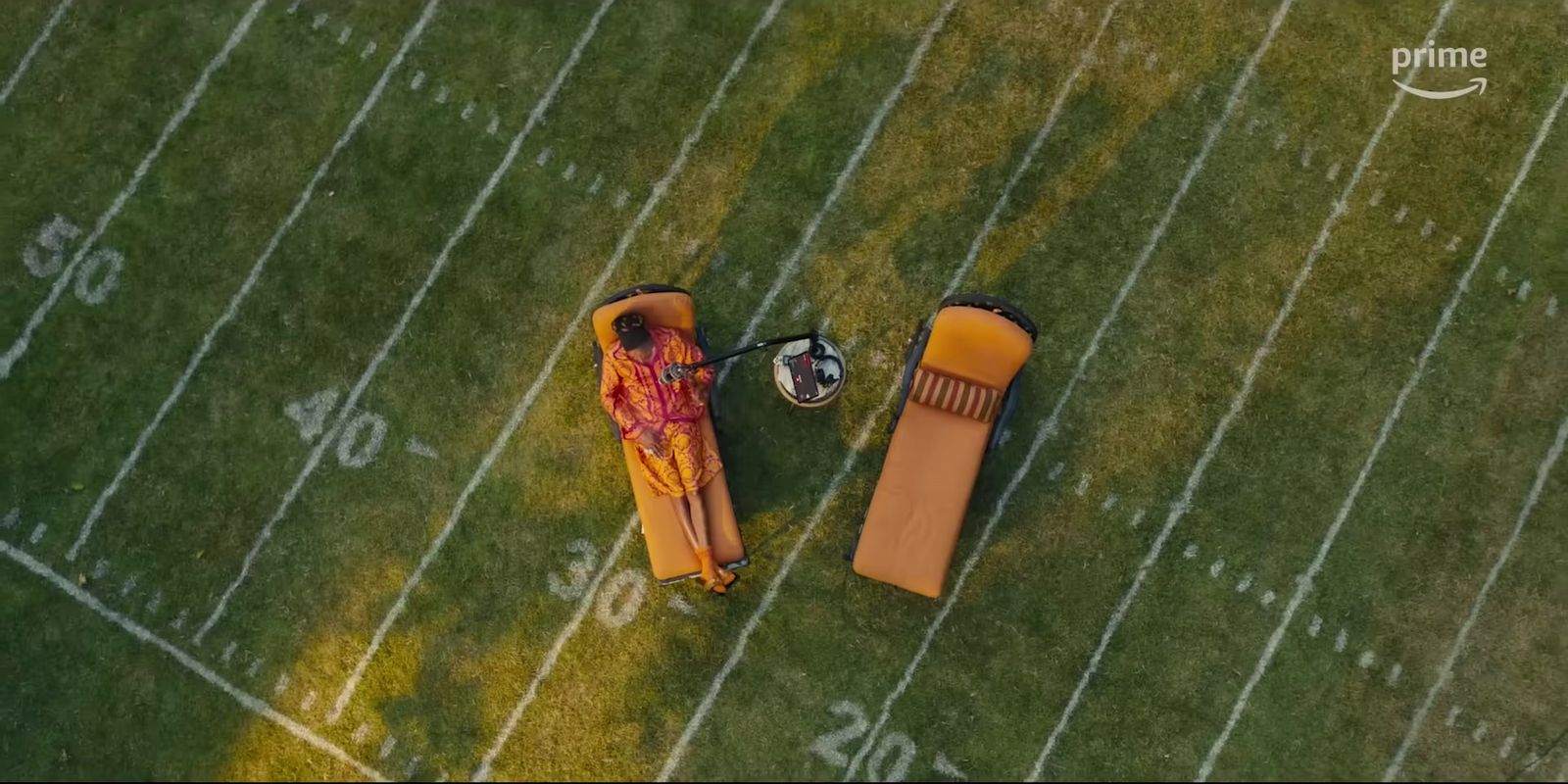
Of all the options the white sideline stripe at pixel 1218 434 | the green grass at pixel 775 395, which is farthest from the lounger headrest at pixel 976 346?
the white sideline stripe at pixel 1218 434

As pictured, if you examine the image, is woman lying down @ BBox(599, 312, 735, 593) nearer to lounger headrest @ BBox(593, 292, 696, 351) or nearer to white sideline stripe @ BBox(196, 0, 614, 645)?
lounger headrest @ BBox(593, 292, 696, 351)

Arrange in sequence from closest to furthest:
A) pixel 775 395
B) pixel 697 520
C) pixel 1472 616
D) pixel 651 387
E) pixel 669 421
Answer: pixel 651 387 < pixel 669 421 < pixel 697 520 < pixel 1472 616 < pixel 775 395

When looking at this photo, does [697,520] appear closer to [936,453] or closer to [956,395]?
[936,453]

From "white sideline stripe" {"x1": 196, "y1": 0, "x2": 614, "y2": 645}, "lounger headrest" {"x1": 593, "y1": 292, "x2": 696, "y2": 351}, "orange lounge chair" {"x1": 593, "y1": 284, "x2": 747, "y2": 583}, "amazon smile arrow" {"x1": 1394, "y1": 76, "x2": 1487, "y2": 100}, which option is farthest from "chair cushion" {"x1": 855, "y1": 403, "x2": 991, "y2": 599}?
"amazon smile arrow" {"x1": 1394, "y1": 76, "x2": 1487, "y2": 100}

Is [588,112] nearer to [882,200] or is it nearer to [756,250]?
[756,250]

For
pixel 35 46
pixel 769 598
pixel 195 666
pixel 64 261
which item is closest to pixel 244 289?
pixel 64 261

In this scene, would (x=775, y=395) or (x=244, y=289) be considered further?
(x=244, y=289)
